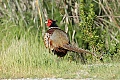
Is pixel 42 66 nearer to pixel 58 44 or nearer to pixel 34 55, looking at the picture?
pixel 34 55

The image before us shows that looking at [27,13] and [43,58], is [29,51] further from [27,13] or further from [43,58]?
[27,13]

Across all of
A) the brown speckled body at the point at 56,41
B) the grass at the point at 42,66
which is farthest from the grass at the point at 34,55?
the brown speckled body at the point at 56,41

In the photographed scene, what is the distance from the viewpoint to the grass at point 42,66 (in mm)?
6875

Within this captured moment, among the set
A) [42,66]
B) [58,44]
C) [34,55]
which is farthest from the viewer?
[58,44]

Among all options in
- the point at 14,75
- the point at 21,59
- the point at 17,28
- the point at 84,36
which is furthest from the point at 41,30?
→ the point at 14,75

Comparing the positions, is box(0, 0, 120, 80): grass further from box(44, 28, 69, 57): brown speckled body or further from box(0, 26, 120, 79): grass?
box(44, 28, 69, 57): brown speckled body

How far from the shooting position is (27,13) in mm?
11477

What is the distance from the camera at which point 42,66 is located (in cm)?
757

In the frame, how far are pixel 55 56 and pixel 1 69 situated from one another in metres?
1.28

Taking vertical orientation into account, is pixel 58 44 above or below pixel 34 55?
above

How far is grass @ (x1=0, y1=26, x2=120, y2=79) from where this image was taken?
6.88 meters

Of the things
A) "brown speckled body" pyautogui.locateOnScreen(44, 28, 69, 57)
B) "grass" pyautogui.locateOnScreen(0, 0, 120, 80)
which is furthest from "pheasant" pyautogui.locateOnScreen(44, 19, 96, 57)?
"grass" pyautogui.locateOnScreen(0, 0, 120, 80)

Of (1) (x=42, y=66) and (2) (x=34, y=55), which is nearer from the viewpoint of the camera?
(1) (x=42, y=66)

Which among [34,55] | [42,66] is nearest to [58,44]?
[34,55]
